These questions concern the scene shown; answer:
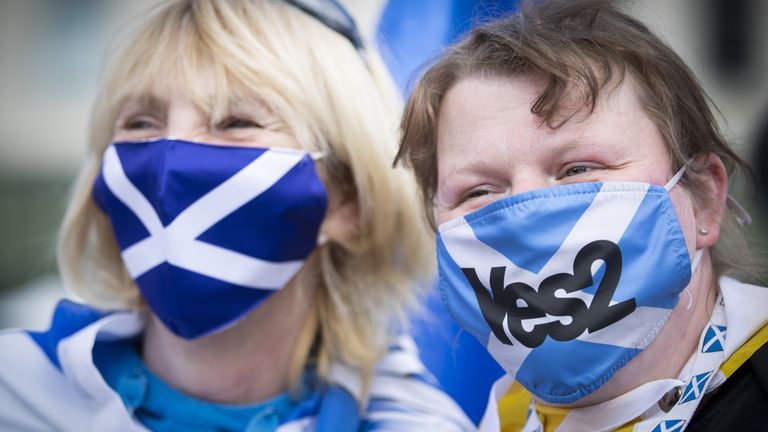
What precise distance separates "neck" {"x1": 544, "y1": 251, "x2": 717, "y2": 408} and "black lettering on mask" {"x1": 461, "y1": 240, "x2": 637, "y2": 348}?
0.15 metres

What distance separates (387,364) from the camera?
8.57ft

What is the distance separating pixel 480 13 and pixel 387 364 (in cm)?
118

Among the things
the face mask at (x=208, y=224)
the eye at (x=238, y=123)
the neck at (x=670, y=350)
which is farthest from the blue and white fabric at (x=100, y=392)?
the neck at (x=670, y=350)

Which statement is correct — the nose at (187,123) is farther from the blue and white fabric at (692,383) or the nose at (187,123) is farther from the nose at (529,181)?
the blue and white fabric at (692,383)

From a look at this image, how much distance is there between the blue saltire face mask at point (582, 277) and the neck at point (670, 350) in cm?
6

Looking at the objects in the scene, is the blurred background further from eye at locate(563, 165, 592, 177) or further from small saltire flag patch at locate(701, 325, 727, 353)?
small saltire flag patch at locate(701, 325, 727, 353)

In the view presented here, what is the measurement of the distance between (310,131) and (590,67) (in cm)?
102

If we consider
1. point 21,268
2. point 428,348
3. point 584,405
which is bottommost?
point 21,268

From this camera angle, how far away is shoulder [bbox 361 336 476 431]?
96.0 inches

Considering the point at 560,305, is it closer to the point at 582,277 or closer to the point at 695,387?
the point at 582,277

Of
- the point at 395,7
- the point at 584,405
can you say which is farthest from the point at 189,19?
the point at 584,405

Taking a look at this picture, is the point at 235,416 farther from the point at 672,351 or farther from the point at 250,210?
the point at 672,351

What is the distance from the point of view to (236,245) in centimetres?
219

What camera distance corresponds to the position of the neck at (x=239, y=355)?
239cm
